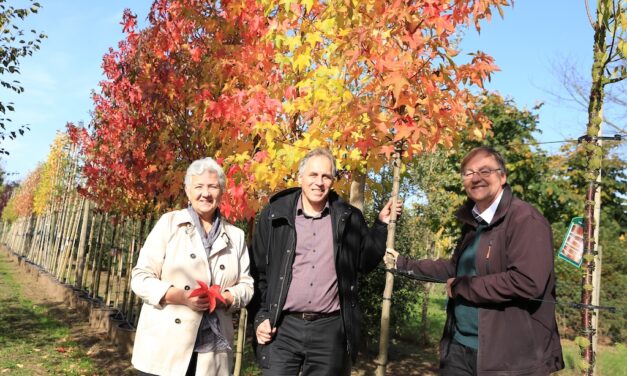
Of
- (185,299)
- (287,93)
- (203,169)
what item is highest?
(287,93)

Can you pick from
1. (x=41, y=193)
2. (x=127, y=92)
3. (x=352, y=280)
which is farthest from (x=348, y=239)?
(x=41, y=193)

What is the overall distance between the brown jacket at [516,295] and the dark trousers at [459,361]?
4.8 inches

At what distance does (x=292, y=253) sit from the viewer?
315cm

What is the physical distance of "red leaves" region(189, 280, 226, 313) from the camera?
2861mm

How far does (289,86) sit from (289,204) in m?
1.60

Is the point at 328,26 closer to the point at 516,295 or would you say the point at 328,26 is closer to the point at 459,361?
the point at 516,295

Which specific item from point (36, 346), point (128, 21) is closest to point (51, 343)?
point (36, 346)

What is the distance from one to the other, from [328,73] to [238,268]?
1727mm

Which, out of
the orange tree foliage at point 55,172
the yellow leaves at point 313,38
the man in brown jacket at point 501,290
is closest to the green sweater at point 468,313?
the man in brown jacket at point 501,290

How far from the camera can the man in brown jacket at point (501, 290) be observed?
2.58m

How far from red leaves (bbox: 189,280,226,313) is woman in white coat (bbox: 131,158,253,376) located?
3 cm

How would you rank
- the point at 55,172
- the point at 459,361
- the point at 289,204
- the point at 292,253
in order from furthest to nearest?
the point at 55,172
the point at 289,204
the point at 292,253
the point at 459,361

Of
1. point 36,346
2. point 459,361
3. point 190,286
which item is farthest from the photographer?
point 36,346

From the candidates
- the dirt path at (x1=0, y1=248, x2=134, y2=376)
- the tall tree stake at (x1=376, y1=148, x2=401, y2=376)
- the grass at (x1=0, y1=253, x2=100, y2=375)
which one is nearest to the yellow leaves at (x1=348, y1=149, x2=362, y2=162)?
the tall tree stake at (x1=376, y1=148, x2=401, y2=376)
